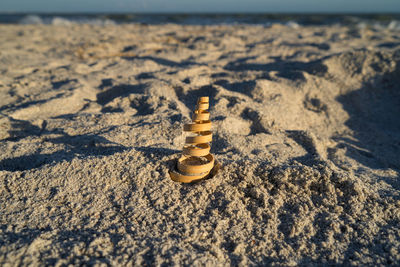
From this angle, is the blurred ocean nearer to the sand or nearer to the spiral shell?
the sand

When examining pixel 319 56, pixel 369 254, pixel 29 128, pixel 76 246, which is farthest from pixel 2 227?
pixel 319 56

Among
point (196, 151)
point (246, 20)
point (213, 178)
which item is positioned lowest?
point (213, 178)

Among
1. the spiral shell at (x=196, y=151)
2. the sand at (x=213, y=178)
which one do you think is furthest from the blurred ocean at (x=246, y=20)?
the spiral shell at (x=196, y=151)

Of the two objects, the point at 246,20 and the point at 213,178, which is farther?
the point at 246,20

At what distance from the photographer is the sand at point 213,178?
1493mm

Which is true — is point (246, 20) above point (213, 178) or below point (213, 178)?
above

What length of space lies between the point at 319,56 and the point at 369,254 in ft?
18.3

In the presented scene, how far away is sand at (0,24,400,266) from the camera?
149cm

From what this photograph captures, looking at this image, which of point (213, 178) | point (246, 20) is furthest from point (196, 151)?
point (246, 20)

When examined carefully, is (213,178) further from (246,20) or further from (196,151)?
(246,20)

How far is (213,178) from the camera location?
1.96 meters

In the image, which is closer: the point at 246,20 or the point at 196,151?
the point at 196,151

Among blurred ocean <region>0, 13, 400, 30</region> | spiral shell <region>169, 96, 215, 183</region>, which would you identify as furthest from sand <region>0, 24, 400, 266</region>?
blurred ocean <region>0, 13, 400, 30</region>

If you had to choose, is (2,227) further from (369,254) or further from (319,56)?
(319,56)
